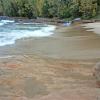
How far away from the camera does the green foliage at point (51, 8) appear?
176 ft

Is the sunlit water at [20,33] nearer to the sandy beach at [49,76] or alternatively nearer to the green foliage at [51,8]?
the sandy beach at [49,76]

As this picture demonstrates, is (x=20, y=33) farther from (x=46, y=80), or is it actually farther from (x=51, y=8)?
(x=51, y=8)

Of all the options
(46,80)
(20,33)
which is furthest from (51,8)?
(46,80)

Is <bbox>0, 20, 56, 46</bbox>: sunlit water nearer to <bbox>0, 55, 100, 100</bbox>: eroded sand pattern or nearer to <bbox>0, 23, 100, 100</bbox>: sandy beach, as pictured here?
<bbox>0, 23, 100, 100</bbox>: sandy beach

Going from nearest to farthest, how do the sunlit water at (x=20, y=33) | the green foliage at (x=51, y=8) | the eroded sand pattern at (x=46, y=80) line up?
the eroded sand pattern at (x=46, y=80) < the sunlit water at (x=20, y=33) < the green foliage at (x=51, y=8)

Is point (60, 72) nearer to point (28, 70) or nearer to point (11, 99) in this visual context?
point (28, 70)

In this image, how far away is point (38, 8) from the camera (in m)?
62.6

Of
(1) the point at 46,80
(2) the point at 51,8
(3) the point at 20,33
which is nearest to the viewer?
(1) the point at 46,80

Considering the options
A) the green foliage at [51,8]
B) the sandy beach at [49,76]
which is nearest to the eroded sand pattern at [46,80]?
the sandy beach at [49,76]

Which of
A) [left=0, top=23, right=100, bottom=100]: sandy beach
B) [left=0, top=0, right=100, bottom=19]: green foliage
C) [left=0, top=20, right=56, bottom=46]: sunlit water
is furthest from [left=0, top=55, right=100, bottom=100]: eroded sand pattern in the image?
[left=0, top=0, right=100, bottom=19]: green foliage

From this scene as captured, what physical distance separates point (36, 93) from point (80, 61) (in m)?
5.18

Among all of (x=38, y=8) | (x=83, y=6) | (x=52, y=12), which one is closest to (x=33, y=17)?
(x=38, y=8)

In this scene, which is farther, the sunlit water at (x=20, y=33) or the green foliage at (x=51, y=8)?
the green foliage at (x=51, y=8)

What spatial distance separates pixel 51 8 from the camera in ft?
197
